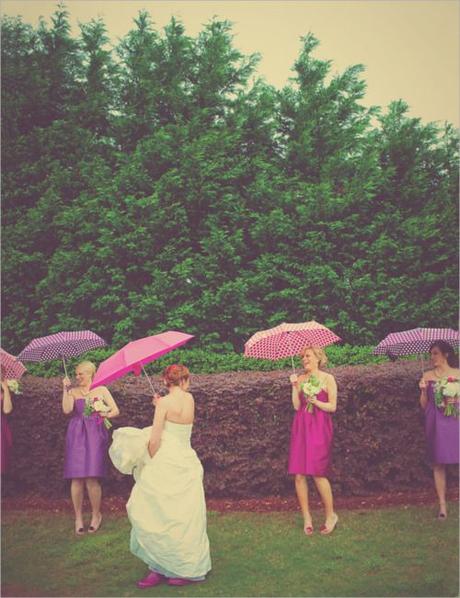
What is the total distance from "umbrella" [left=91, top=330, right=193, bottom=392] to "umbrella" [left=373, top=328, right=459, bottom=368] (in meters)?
2.46

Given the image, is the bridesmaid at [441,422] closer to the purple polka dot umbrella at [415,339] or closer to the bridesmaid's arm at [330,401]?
the purple polka dot umbrella at [415,339]

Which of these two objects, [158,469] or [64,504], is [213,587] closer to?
[158,469]

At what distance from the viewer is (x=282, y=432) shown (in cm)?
722

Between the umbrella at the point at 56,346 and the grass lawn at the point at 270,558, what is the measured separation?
181 cm

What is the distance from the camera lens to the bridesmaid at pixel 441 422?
6.41 metres

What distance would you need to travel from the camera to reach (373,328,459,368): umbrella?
671cm

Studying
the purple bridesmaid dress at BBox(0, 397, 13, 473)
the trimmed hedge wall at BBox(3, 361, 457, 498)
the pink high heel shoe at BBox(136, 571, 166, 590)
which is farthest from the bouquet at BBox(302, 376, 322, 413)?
the purple bridesmaid dress at BBox(0, 397, 13, 473)

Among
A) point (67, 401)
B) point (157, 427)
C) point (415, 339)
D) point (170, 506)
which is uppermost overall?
point (415, 339)

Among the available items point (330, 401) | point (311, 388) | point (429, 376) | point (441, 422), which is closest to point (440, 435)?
point (441, 422)

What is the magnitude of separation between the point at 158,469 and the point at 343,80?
9.61 metres

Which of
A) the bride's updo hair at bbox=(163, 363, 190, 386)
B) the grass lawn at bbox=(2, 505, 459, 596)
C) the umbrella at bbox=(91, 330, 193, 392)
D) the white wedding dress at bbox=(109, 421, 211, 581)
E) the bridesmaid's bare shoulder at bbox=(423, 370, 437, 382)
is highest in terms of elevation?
the umbrella at bbox=(91, 330, 193, 392)

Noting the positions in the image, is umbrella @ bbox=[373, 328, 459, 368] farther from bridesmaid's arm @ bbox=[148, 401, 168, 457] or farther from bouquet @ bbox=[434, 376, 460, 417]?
bridesmaid's arm @ bbox=[148, 401, 168, 457]

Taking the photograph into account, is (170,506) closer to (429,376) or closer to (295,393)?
(295,393)

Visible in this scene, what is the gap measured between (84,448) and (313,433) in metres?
2.33
